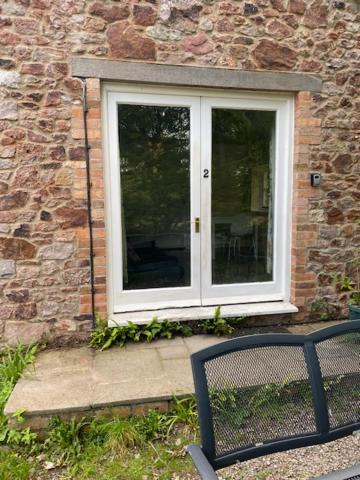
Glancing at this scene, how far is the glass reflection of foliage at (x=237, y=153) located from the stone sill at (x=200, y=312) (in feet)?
3.24

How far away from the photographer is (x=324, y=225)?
3832 millimetres

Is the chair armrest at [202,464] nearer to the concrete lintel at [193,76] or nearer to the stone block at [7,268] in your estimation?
the stone block at [7,268]

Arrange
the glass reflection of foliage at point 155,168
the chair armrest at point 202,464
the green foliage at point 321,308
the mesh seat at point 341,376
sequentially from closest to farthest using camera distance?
the chair armrest at point 202,464 < the mesh seat at point 341,376 < the glass reflection of foliage at point 155,168 < the green foliage at point 321,308

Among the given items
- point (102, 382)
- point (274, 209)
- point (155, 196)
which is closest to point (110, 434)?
point (102, 382)

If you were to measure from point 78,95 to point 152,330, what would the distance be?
224cm

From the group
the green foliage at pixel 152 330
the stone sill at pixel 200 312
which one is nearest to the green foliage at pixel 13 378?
the green foliage at pixel 152 330

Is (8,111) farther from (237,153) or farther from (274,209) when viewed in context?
(274,209)

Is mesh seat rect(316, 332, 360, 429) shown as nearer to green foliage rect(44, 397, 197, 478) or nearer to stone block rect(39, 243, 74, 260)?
green foliage rect(44, 397, 197, 478)

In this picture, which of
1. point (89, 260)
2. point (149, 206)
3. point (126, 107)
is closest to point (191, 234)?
point (149, 206)

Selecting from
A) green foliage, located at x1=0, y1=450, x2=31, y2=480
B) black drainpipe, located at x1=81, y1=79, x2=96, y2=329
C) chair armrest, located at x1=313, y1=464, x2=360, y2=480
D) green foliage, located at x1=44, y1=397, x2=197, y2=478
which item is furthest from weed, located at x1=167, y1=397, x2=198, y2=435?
black drainpipe, located at x1=81, y1=79, x2=96, y2=329

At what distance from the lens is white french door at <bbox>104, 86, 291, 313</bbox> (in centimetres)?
349

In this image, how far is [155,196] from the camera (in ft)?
11.9

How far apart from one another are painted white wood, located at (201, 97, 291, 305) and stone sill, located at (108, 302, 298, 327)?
10 cm

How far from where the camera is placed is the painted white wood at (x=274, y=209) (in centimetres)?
360
